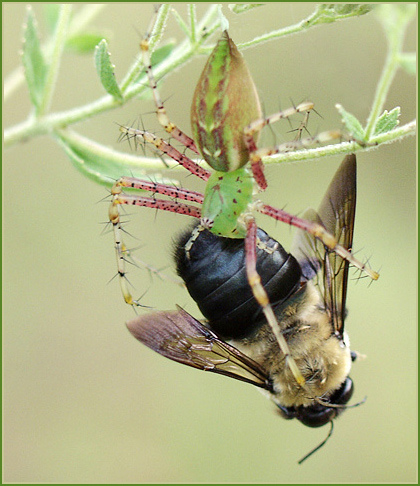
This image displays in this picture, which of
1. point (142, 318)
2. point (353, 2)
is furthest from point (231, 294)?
point (353, 2)

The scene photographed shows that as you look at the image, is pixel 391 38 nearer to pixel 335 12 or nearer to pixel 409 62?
pixel 409 62

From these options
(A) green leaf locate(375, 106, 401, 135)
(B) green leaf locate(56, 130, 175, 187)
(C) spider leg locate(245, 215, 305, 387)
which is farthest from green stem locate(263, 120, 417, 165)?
(B) green leaf locate(56, 130, 175, 187)

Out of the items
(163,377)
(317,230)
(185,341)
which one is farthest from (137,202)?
(163,377)

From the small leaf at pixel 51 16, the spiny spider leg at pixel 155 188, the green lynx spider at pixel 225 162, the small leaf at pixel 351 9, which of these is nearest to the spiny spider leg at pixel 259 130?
the green lynx spider at pixel 225 162

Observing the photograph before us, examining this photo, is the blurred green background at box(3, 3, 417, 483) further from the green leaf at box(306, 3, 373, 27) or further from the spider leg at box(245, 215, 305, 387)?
the green leaf at box(306, 3, 373, 27)

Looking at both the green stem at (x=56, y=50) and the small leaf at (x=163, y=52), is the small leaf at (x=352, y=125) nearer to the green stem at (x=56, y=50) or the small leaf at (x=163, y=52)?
the small leaf at (x=163, y=52)
